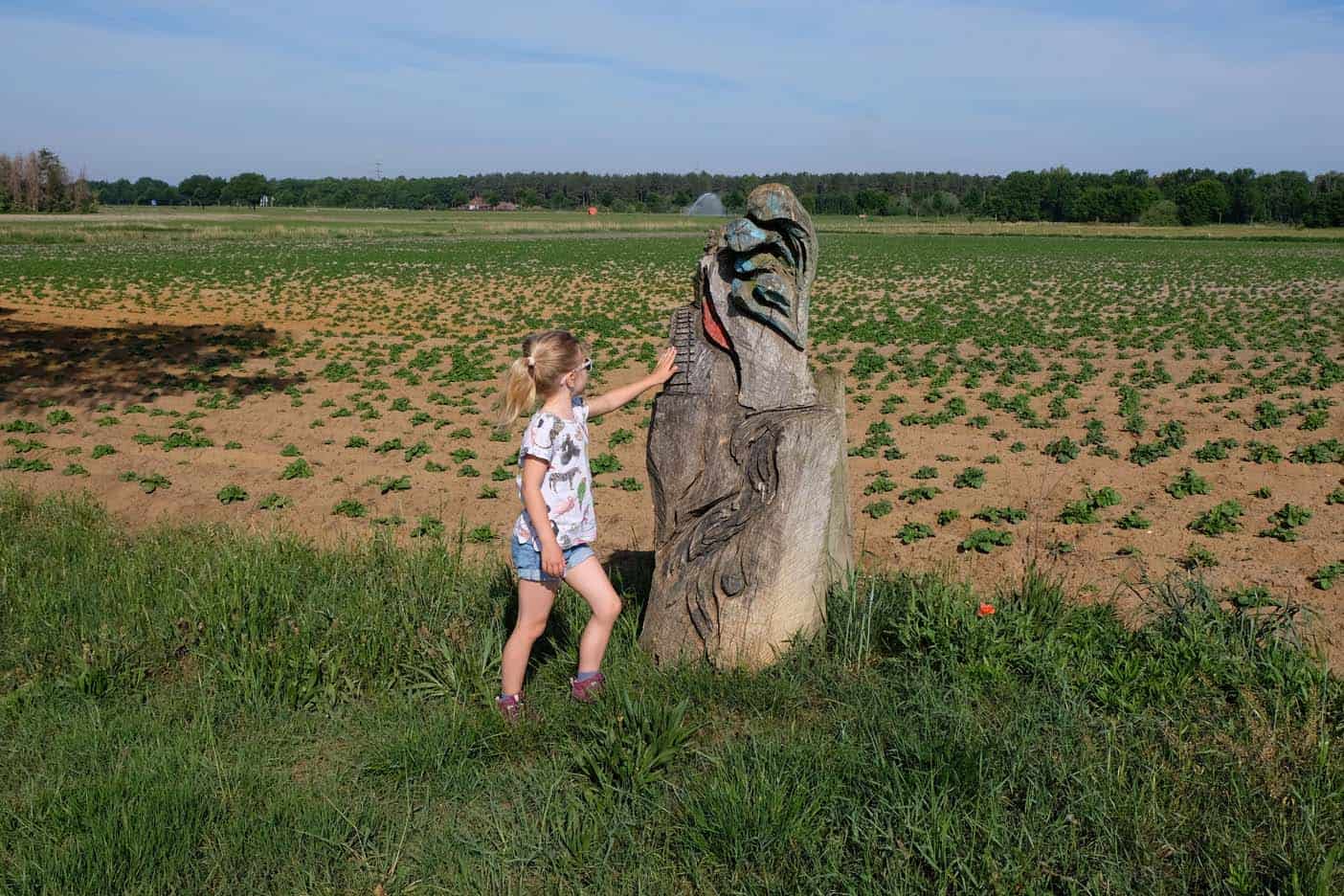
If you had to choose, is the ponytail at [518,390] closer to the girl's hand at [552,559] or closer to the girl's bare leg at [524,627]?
the girl's hand at [552,559]

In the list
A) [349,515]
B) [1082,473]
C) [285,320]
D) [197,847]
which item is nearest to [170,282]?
[285,320]

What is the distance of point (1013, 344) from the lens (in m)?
18.1

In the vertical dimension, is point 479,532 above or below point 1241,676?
below

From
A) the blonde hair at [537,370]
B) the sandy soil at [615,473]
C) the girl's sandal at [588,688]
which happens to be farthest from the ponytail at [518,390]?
the sandy soil at [615,473]

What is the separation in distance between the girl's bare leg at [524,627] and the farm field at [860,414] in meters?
2.25

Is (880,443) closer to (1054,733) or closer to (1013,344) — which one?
(1054,733)

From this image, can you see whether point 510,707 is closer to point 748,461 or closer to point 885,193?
point 748,461

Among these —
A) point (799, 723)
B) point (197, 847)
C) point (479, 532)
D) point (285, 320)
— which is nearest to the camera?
point (197, 847)

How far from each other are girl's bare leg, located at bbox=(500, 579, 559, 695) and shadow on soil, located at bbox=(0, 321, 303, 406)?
11065 millimetres

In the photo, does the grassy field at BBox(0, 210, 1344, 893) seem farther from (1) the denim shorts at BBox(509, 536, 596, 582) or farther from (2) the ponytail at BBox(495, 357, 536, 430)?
(2) the ponytail at BBox(495, 357, 536, 430)

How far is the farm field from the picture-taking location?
296 inches

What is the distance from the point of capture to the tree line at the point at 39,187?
313 ft

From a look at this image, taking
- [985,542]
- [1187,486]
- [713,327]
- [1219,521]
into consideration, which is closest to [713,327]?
[713,327]

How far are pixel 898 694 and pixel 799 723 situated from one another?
1.33ft
